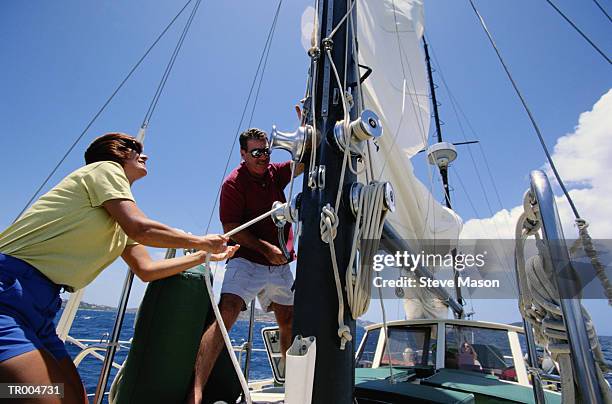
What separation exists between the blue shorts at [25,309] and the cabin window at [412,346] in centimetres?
321

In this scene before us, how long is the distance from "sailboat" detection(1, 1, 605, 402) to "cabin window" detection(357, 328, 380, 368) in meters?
0.01

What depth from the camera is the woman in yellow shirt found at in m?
0.87

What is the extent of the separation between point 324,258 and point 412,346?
9.70ft

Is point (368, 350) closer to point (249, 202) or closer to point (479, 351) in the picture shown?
point (479, 351)

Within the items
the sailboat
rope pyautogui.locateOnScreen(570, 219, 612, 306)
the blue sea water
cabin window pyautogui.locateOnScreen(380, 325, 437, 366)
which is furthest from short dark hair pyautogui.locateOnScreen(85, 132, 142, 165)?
cabin window pyautogui.locateOnScreen(380, 325, 437, 366)

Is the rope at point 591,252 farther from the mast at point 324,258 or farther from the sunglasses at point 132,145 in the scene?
the sunglasses at point 132,145

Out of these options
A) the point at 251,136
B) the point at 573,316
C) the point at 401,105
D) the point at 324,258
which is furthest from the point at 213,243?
the point at 401,105

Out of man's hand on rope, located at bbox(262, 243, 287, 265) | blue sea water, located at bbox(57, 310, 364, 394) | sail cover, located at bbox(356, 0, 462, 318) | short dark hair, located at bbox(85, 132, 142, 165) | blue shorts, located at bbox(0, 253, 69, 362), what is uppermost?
sail cover, located at bbox(356, 0, 462, 318)

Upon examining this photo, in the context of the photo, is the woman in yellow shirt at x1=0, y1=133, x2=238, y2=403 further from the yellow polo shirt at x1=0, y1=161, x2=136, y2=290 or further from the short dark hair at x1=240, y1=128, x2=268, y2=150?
the short dark hair at x1=240, y1=128, x2=268, y2=150

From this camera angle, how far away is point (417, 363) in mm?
3424

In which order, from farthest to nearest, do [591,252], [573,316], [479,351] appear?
[479,351] → [591,252] → [573,316]

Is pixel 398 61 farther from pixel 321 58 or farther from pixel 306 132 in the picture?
pixel 306 132

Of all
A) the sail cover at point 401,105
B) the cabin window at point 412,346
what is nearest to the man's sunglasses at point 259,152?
the sail cover at point 401,105

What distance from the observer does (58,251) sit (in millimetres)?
1003
